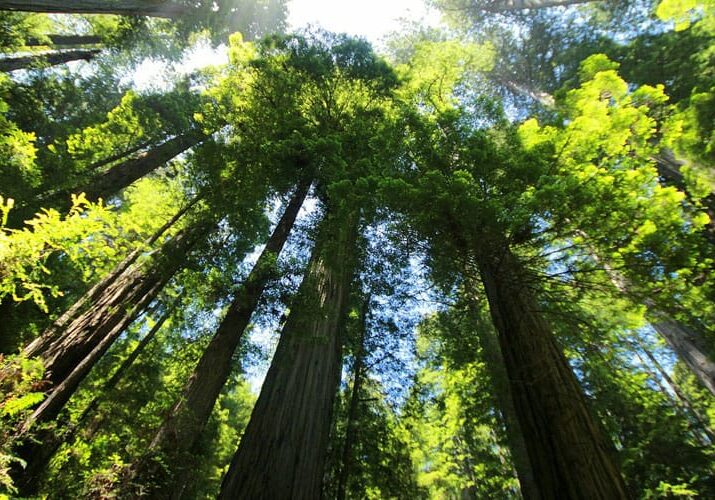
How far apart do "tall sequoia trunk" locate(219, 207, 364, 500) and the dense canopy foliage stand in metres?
0.02

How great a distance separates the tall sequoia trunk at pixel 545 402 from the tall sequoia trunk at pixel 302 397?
6.48 feet

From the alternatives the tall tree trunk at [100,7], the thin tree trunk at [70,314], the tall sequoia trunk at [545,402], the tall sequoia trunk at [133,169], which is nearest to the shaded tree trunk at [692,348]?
the tall sequoia trunk at [545,402]

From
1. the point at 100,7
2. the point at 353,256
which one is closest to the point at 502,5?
the point at 100,7

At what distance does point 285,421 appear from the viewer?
3230 millimetres

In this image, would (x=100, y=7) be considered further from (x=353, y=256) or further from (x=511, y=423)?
(x=511, y=423)

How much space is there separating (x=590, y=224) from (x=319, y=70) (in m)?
5.90

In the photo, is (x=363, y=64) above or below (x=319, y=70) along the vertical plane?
above

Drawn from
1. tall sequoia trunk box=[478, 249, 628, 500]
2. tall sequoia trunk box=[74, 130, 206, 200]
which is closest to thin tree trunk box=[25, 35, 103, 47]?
tall sequoia trunk box=[74, 130, 206, 200]

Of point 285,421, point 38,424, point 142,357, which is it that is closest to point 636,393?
point 285,421

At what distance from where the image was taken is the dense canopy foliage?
3430 millimetres

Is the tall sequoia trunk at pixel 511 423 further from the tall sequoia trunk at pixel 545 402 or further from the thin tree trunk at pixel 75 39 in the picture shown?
the thin tree trunk at pixel 75 39

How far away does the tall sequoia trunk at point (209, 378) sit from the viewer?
186 inches

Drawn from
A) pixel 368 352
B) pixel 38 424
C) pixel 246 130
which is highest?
pixel 246 130

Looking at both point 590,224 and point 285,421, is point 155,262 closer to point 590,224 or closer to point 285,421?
point 285,421
